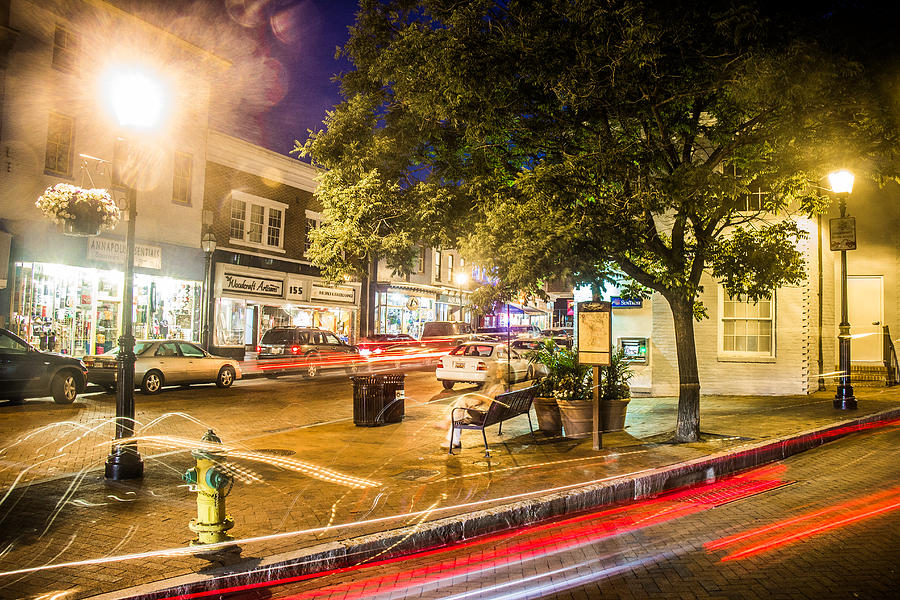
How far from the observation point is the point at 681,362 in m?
10.3

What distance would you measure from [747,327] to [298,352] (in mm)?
15741

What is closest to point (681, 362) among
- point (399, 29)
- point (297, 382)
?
point (399, 29)

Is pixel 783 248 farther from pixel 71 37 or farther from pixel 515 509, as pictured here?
pixel 71 37

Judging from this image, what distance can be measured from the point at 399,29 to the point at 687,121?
6178mm

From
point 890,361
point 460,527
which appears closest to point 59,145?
point 460,527

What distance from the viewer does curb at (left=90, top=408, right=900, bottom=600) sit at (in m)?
4.69

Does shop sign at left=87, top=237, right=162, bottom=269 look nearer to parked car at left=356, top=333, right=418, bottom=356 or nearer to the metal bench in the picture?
parked car at left=356, top=333, right=418, bottom=356

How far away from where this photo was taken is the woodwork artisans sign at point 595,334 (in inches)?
378

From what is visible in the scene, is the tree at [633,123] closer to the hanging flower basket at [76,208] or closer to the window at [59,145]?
the hanging flower basket at [76,208]

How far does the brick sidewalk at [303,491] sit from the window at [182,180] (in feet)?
52.4

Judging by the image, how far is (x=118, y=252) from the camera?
22.1m

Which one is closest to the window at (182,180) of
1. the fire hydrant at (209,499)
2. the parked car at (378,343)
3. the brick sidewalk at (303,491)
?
the parked car at (378,343)

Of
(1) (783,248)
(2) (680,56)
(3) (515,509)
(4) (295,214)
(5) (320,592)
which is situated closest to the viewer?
(5) (320,592)

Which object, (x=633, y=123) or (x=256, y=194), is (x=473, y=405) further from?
(x=256, y=194)
